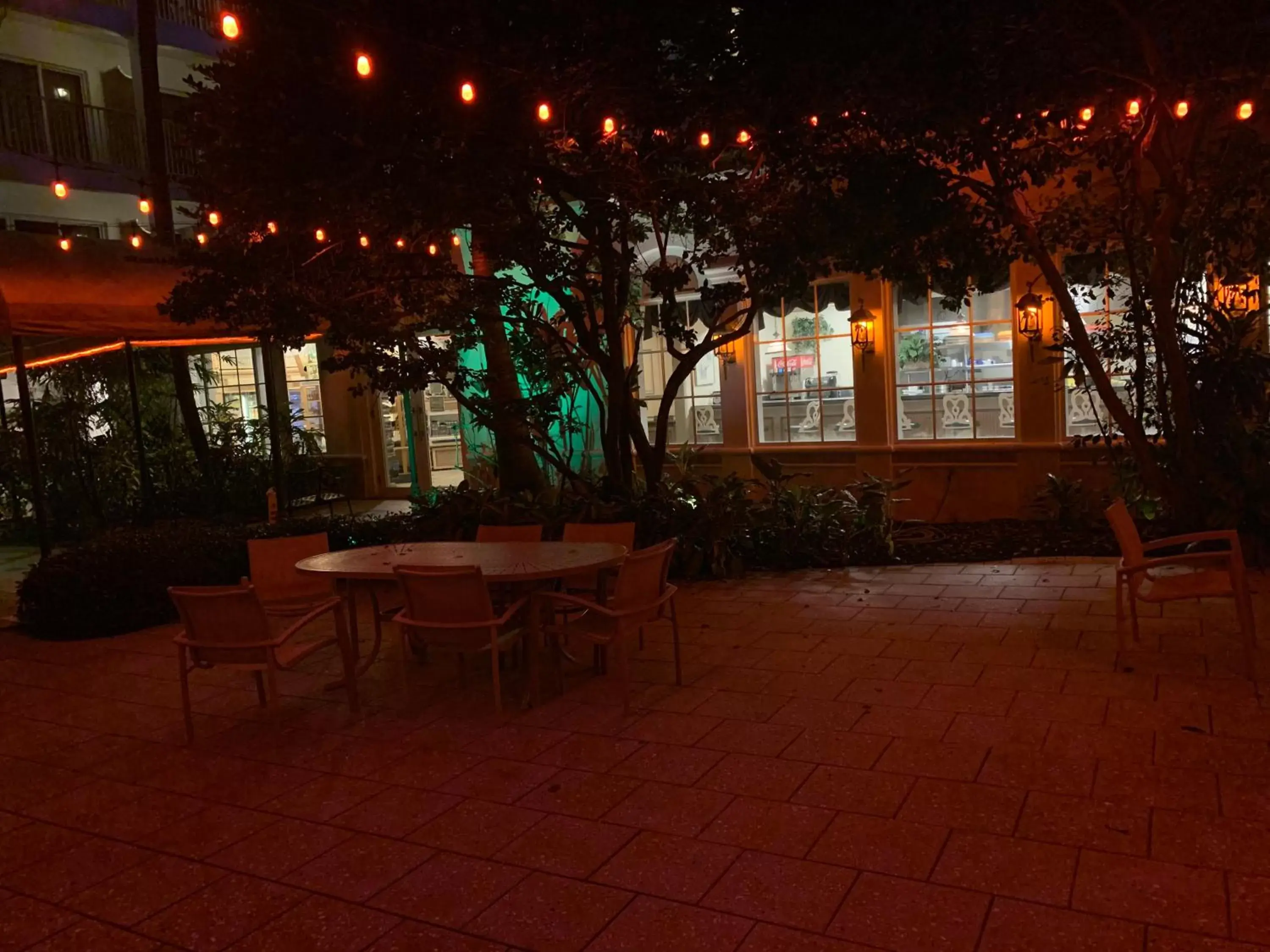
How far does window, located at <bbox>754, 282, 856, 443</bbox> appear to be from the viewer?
1130cm

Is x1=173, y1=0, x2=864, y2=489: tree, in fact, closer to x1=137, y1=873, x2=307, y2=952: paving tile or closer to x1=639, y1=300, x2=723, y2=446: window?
x1=639, y1=300, x2=723, y2=446: window

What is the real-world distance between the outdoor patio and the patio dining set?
27 cm

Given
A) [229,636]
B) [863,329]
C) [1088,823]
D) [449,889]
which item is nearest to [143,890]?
[449,889]

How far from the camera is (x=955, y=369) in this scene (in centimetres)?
1068

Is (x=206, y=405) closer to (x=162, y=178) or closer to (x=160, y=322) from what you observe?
(x=162, y=178)

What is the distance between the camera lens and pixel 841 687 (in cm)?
498

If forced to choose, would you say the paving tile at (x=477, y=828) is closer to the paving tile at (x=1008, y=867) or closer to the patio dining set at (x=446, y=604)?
the patio dining set at (x=446, y=604)

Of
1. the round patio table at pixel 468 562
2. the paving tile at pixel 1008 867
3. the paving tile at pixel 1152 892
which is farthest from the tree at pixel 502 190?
the paving tile at pixel 1152 892

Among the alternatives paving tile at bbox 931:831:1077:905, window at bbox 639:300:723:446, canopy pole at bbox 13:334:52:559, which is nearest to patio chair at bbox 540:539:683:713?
paving tile at bbox 931:831:1077:905

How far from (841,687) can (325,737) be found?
2548mm

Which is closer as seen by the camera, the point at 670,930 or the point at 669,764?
the point at 670,930

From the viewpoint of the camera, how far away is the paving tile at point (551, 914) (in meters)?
2.85

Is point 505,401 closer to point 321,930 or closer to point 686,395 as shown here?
point 686,395

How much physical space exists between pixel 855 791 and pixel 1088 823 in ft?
2.64
